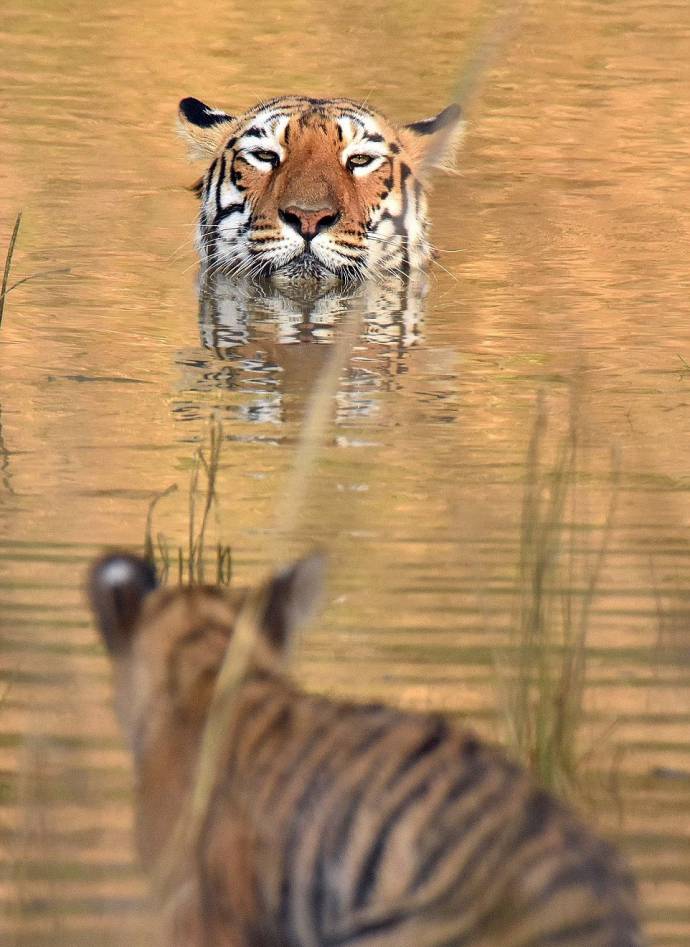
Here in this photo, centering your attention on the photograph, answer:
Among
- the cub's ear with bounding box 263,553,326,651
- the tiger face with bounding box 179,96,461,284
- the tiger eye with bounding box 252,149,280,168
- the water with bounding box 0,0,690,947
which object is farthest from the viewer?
the tiger eye with bounding box 252,149,280,168

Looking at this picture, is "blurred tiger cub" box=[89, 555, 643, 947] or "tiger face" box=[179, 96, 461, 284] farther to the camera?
"tiger face" box=[179, 96, 461, 284]

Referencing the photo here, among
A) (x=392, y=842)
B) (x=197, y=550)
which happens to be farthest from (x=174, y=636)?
(x=197, y=550)

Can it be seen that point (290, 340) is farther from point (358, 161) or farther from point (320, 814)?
point (320, 814)

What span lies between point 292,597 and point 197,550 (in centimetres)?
183

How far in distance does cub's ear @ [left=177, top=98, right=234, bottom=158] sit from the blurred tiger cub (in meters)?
7.53

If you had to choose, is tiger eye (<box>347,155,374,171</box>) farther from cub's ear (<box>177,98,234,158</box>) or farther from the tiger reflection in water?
cub's ear (<box>177,98,234,158</box>)

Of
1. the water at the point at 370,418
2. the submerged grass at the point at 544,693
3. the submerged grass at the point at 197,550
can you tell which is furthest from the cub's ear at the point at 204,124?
the submerged grass at the point at 544,693

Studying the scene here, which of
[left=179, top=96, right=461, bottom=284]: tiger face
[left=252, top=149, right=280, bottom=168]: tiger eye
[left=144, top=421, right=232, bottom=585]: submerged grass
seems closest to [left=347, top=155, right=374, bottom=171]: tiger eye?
[left=179, top=96, right=461, bottom=284]: tiger face

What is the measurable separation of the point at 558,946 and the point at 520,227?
29.0 ft

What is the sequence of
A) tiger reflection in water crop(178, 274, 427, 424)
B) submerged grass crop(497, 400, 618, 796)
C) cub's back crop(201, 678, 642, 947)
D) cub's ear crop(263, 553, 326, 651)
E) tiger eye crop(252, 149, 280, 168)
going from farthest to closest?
tiger eye crop(252, 149, 280, 168), tiger reflection in water crop(178, 274, 427, 424), submerged grass crop(497, 400, 618, 796), cub's ear crop(263, 553, 326, 651), cub's back crop(201, 678, 642, 947)

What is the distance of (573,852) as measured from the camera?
8.33ft

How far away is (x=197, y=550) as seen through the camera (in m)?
4.81

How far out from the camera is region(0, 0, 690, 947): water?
12.0 ft

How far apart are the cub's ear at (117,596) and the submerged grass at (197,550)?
826 mm
